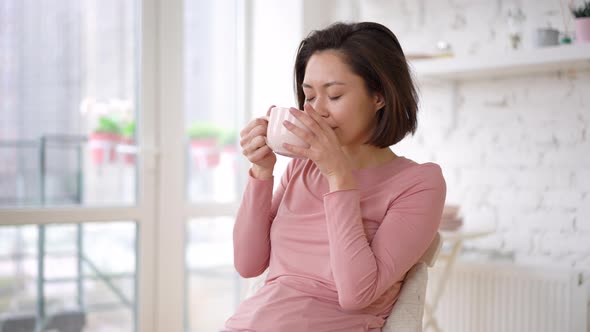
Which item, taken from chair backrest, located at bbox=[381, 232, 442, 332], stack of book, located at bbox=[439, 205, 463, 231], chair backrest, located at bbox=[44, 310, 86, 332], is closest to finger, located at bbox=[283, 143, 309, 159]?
chair backrest, located at bbox=[381, 232, 442, 332]

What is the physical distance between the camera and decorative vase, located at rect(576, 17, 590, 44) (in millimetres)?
2381

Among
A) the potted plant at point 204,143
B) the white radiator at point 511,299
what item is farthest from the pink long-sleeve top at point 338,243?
the potted plant at point 204,143

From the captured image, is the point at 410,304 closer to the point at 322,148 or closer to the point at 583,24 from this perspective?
the point at 322,148

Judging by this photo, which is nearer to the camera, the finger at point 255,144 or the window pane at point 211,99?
the finger at point 255,144

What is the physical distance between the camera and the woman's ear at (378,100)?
1361 millimetres

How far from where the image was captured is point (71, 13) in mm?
2707

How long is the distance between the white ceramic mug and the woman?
0.04ft

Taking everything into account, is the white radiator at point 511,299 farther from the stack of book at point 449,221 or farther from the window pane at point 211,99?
the window pane at point 211,99

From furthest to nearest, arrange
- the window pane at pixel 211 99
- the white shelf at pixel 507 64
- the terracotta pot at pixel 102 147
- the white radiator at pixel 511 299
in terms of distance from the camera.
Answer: the window pane at pixel 211 99
the terracotta pot at pixel 102 147
the white radiator at pixel 511 299
the white shelf at pixel 507 64

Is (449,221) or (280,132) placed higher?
(280,132)

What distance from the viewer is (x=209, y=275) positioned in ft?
10.8

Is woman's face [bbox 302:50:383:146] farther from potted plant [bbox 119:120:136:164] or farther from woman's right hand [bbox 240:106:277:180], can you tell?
potted plant [bbox 119:120:136:164]

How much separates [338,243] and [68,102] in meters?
1.87

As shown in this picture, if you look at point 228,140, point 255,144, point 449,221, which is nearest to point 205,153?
point 228,140
